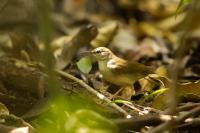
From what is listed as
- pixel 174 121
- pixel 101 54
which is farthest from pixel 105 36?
pixel 174 121

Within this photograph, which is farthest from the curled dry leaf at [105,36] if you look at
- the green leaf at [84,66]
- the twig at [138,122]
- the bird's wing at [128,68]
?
the twig at [138,122]

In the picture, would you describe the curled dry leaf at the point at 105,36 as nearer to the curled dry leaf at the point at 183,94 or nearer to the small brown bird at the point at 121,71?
the small brown bird at the point at 121,71

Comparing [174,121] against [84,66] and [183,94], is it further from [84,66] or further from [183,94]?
[84,66]

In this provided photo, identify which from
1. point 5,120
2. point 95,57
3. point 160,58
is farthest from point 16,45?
point 5,120

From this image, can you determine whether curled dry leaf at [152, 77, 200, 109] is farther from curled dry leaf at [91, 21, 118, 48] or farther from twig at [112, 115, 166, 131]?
curled dry leaf at [91, 21, 118, 48]

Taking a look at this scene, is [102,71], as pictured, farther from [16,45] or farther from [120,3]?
[120,3]

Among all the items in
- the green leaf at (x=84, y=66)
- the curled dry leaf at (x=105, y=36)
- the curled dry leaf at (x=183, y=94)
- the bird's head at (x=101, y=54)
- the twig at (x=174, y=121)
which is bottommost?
the twig at (x=174, y=121)

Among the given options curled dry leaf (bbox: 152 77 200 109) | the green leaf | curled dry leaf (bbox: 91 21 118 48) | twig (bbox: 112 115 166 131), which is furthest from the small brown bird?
twig (bbox: 112 115 166 131)

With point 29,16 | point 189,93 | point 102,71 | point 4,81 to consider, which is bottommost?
point 189,93
